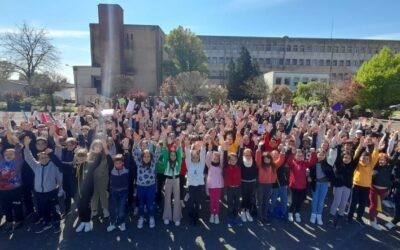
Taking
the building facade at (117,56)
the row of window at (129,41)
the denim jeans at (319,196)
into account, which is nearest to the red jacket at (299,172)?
the denim jeans at (319,196)

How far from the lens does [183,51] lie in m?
43.5

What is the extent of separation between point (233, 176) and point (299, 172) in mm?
1482

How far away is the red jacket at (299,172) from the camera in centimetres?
550

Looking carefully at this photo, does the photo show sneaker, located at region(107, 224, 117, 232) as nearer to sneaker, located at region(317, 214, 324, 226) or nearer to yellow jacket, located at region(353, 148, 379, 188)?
sneaker, located at region(317, 214, 324, 226)

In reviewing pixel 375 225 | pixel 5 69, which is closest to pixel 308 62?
pixel 5 69

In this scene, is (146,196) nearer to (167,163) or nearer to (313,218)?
(167,163)

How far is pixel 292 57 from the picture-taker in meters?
63.0

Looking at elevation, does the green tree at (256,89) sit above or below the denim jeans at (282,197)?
above

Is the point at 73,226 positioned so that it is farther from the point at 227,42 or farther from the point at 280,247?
the point at 227,42

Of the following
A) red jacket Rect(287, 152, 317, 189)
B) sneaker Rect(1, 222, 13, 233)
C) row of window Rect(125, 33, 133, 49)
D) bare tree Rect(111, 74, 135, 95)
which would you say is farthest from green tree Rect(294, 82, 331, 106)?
sneaker Rect(1, 222, 13, 233)

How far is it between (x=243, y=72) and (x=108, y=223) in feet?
119

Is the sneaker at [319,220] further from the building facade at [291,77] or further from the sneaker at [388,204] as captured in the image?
the building facade at [291,77]

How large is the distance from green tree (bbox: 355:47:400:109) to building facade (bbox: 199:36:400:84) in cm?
3344

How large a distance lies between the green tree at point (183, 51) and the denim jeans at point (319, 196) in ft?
129
